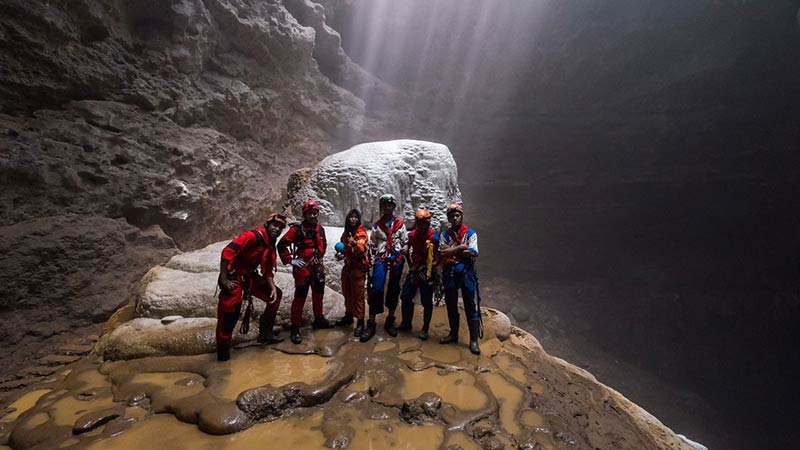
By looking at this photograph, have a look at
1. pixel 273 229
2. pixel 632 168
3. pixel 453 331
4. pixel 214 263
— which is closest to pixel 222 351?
pixel 273 229

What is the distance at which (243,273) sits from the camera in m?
3.66

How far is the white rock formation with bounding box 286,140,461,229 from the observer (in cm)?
700

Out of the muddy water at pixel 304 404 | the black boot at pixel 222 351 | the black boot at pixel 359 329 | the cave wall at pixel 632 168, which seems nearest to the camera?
the muddy water at pixel 304 404

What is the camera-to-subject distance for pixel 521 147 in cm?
1755

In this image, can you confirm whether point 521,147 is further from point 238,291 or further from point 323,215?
point 238,291

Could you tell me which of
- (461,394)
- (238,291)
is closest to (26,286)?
(238,291)

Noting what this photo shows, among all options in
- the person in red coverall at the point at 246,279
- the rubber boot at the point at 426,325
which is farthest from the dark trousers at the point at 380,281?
the person in red coverall at the point at 246,279

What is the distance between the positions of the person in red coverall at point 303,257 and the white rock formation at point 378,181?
8.17 ft

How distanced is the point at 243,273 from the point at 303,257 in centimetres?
73

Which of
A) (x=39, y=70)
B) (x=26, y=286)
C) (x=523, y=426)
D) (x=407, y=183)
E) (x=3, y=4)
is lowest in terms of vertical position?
(x=523, y=426)

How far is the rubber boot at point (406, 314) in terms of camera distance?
462 cm

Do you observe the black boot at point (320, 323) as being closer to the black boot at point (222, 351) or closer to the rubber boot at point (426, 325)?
the black boot at point (222, 351)

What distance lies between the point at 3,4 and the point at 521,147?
1802cm

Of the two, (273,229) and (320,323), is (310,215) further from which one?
(320,323)
